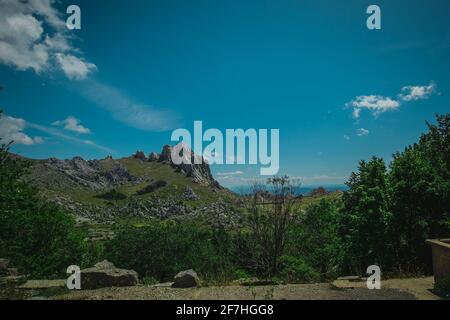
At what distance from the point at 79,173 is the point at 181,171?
62809 millimetres

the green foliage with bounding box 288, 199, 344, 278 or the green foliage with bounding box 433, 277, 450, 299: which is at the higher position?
the green foliage with bounding box 433, 277, 450, 299

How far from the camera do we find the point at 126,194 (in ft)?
554

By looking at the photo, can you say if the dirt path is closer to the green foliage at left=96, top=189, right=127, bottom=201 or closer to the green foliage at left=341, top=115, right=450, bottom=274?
the green foliage at left=341, top=115, right=450, bottom=274

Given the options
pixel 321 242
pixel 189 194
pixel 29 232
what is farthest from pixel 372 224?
pixel 189 194

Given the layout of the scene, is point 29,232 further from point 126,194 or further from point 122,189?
point 122,189

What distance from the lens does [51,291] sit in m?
9.80

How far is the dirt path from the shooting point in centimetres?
897

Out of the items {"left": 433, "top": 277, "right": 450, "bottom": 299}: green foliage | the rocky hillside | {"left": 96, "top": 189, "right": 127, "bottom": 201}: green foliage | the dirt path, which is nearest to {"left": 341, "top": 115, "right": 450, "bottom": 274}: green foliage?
{"left": 433, "top": 277, "right": 450, "bottom": 299}: green foliage

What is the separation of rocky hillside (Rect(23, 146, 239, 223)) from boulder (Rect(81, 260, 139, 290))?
335 feet

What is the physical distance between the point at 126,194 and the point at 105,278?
166 m

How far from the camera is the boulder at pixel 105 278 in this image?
424 inches
